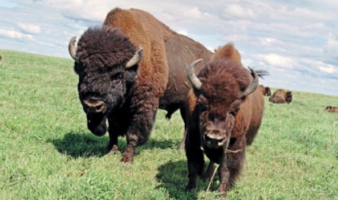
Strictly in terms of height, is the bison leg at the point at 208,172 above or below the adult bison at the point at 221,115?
below

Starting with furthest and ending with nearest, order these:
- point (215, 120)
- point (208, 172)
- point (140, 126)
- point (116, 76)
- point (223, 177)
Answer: point (140, 126) < point (116, 76) < point (208, 172) < point (223, 177) < point (215, 120)

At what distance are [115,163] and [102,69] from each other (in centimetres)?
146

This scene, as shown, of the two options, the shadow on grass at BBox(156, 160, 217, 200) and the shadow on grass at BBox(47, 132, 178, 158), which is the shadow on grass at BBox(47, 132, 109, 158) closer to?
the shadow on grass at BBox(47, 132, 178, 158)

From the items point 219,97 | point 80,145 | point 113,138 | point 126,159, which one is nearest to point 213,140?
point 219,97

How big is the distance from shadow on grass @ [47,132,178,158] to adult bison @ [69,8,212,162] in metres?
0.32

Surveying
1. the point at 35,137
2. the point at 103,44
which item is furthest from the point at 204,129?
the point at 35,137

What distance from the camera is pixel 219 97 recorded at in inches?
186

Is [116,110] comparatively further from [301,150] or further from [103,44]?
[301,150]

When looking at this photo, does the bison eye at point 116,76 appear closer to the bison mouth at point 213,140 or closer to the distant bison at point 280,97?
the bison mouth at point 213,140

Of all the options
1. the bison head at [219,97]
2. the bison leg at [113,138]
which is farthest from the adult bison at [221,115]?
the bison leg at [113,138]

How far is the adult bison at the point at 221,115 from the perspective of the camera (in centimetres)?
466

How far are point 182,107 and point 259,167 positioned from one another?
2221 mm

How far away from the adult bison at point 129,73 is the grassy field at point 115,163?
0.61 meters

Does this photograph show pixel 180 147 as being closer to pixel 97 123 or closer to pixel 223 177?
pixel 97 123
